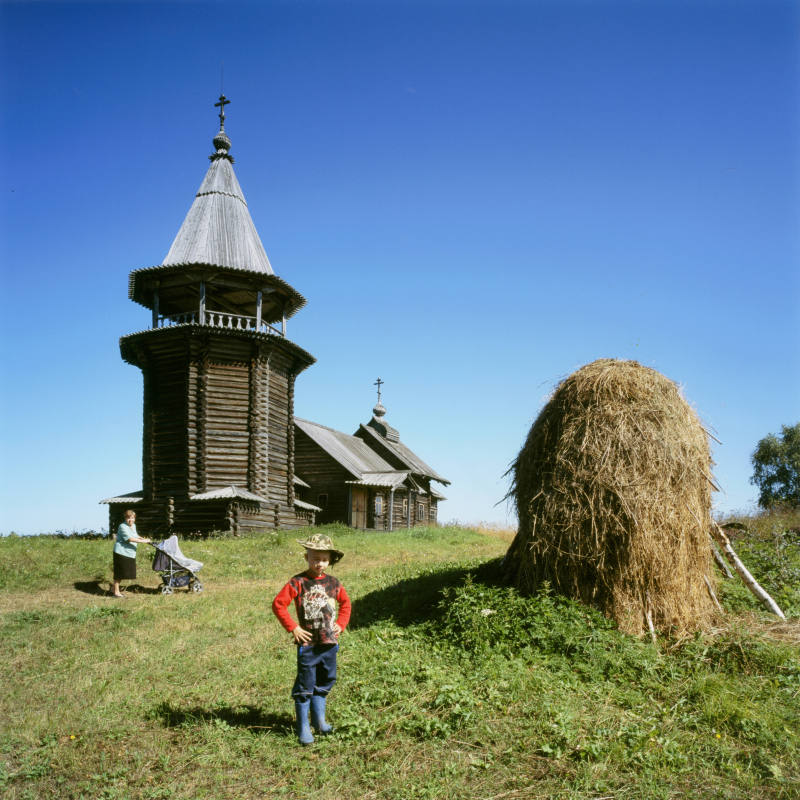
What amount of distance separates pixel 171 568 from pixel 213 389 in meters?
11.7

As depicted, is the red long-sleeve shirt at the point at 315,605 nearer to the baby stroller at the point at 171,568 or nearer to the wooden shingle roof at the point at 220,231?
the baby stroller at the point at 171,568

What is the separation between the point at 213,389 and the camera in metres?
24.4

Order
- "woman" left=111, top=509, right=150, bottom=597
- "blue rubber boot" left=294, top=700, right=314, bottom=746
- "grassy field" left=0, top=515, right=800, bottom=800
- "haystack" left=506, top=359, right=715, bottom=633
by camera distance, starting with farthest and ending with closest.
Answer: "woman" left=111, top=509, right=150, bottom=597, "haystack" left=506, top=359, right=715, bottom=633, "blue rubber boot" left=294, top=700, right=314, bottom=746, "grassy field" left=0, top=515, right=800, bottom=800

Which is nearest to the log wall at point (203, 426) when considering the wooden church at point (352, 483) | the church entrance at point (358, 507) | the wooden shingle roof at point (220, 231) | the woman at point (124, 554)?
the wooden shingle roof at point (220, 231)

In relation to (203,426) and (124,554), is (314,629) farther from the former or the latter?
(203,426)

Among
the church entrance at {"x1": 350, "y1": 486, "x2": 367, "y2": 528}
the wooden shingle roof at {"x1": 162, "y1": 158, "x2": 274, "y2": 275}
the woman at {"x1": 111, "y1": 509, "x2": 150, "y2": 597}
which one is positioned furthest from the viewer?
the church entrance at {"x1": 350, "y1": 486, "x2": 367, "y2": 528}

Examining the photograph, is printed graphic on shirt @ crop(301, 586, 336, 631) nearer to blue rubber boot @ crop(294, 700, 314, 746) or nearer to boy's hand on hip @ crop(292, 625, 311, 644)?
boy's hand on hip @ crop(292, 625, 311, 644)

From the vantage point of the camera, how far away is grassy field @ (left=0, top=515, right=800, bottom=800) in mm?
4902

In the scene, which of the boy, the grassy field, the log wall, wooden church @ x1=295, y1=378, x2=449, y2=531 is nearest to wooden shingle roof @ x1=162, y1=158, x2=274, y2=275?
the log wall

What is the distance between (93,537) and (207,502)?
557cm

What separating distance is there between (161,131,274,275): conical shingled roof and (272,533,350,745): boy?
20.7m

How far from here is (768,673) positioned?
661 cm

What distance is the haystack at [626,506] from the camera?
25.0 ft

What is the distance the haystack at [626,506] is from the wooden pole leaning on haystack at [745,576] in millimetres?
474
